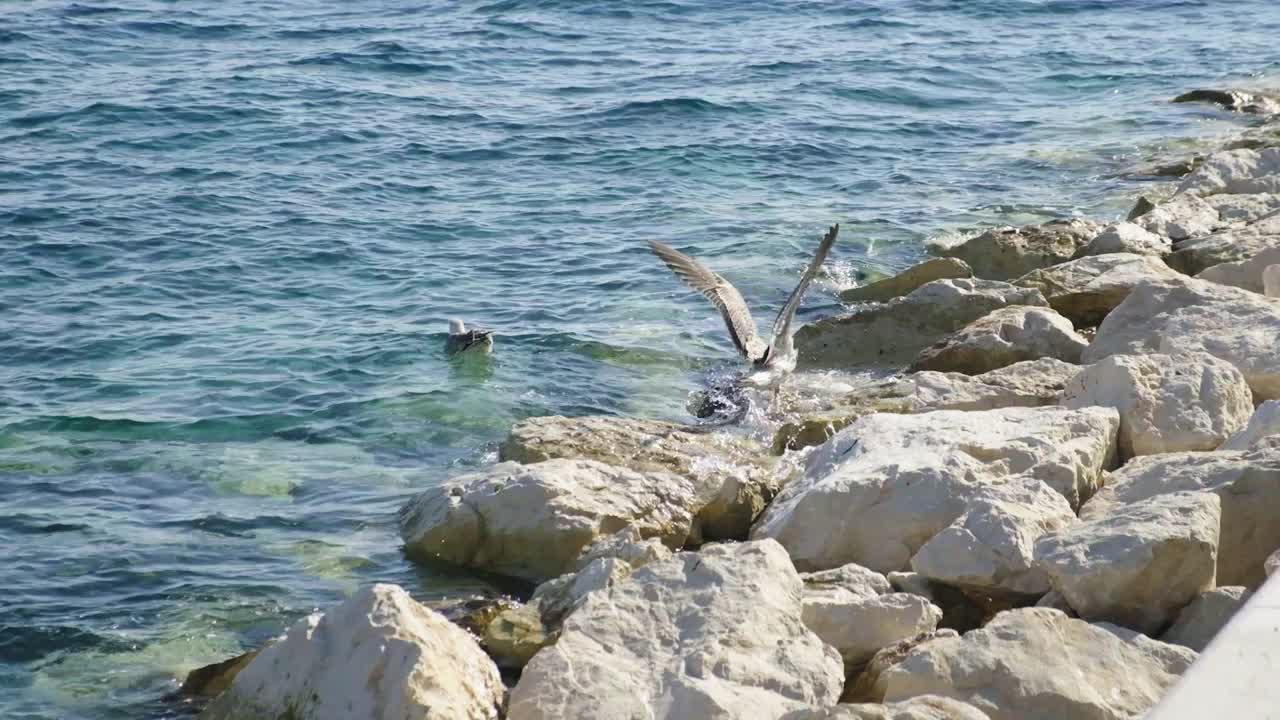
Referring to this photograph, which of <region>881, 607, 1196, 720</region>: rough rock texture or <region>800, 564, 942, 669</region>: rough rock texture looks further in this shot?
<region>800, 564, 942, 669</region>: rough rock texture

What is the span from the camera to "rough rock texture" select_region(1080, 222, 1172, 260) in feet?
36.3

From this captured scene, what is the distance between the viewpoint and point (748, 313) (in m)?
10.2

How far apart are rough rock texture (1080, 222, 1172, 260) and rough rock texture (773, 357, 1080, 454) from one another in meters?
2.65

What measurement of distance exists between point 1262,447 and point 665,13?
2050 cm

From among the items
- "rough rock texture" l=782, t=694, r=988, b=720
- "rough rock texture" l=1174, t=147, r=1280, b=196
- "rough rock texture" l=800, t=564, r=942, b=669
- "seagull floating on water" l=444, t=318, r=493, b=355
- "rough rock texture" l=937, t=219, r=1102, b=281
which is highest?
"rough rock texture" l=782, t=694, r=988, b=720

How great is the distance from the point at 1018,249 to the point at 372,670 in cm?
835

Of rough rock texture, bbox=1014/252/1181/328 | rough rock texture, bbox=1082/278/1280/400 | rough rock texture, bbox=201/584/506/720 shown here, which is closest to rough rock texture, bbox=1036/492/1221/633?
rough rock texture, bbox=201/584/506/720

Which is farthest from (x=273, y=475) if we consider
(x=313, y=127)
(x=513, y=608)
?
(x=313, y=127)

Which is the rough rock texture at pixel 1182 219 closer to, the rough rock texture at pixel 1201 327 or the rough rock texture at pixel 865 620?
the rough rock texture at pixel 1201 327

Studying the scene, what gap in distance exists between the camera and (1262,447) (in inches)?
237

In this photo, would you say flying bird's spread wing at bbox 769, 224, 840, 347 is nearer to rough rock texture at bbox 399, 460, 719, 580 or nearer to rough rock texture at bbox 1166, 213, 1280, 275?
rough rock texture at bbox 399, 460, 719, 580

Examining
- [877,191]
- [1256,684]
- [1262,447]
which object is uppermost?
[1256,684]

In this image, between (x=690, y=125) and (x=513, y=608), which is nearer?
(x=513, y=608)

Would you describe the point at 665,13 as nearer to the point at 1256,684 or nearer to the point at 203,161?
the point at 203,161
